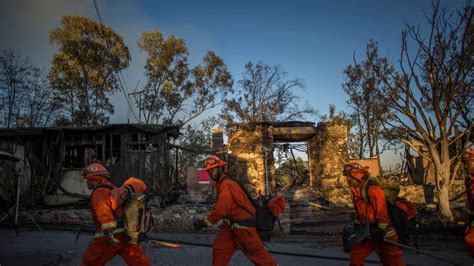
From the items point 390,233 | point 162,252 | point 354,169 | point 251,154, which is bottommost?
point 162,252

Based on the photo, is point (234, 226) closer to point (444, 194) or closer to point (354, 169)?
point (354, 169)

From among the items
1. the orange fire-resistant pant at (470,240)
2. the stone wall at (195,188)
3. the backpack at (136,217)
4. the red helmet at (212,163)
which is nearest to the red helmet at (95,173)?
the backpack at (136,217)

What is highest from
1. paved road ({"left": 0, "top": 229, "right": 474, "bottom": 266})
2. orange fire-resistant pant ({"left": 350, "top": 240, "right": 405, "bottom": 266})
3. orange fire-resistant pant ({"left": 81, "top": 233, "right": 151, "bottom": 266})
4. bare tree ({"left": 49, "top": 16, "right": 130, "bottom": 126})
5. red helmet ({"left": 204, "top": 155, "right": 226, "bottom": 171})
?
bare tree ({"left": 49, "top": 16, "right": 130, "bottom": 126})

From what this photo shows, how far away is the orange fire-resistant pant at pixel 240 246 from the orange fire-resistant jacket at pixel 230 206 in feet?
0.62

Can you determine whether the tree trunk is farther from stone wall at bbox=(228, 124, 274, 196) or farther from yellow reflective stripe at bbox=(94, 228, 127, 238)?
yellow reflective stripe at bbox=(94, 228, 127, 238)

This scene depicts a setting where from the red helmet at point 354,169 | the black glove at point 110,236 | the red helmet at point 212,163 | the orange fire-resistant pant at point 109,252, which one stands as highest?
the red helmet at point 212,163

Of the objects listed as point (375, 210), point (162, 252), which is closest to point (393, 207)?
point (375, 210)

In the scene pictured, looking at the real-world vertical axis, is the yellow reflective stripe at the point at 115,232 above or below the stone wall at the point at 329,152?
below

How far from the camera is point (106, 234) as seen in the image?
4152mm

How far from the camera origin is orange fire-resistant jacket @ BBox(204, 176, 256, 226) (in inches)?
177

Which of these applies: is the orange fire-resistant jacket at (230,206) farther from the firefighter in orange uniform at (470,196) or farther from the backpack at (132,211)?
the firefighter in orange uniform at (470,196)

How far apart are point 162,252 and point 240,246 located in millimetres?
3649

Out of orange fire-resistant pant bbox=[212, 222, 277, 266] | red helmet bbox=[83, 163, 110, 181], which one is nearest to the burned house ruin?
red helmet bbox=[83, 163, 110, 181]

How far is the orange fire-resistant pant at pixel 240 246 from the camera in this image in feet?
14.4
